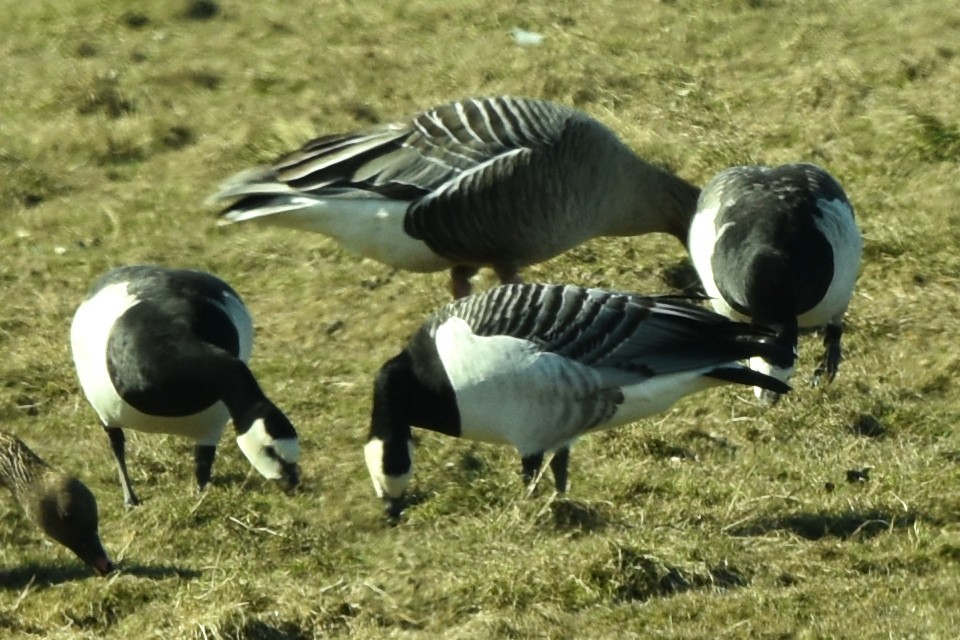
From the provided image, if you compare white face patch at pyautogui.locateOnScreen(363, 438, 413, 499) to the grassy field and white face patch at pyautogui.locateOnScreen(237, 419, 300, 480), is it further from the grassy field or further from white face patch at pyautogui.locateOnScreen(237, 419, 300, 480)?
white face patch at pyautogui.locateOnScreen(237, 419, 300, 480)

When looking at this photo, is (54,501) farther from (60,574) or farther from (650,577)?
(650,577)

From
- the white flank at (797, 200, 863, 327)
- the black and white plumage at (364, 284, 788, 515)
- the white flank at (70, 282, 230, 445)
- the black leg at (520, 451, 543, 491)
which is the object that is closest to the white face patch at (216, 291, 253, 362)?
the white flank at (70, 282, 230, 445)

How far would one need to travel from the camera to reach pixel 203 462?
8078 mm

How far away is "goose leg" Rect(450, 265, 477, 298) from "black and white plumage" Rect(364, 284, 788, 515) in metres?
2.16

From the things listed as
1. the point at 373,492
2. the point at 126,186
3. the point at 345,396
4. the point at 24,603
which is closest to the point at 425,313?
the point at 345,396

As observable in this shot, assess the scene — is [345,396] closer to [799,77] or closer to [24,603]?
[24,603]

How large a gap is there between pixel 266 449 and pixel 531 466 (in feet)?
3.86

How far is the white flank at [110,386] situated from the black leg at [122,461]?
47 mm

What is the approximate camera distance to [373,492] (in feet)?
26.8

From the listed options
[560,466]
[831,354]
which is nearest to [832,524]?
[560,466]

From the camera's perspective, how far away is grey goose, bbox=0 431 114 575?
7133 millimetres

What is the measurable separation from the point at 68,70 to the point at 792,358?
25.2 feet

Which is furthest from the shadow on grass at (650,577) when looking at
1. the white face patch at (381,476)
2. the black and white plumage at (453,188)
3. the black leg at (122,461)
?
the black and white plumage at (453,188)

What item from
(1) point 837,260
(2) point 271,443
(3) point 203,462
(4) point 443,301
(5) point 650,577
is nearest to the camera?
(5) point 650,577
